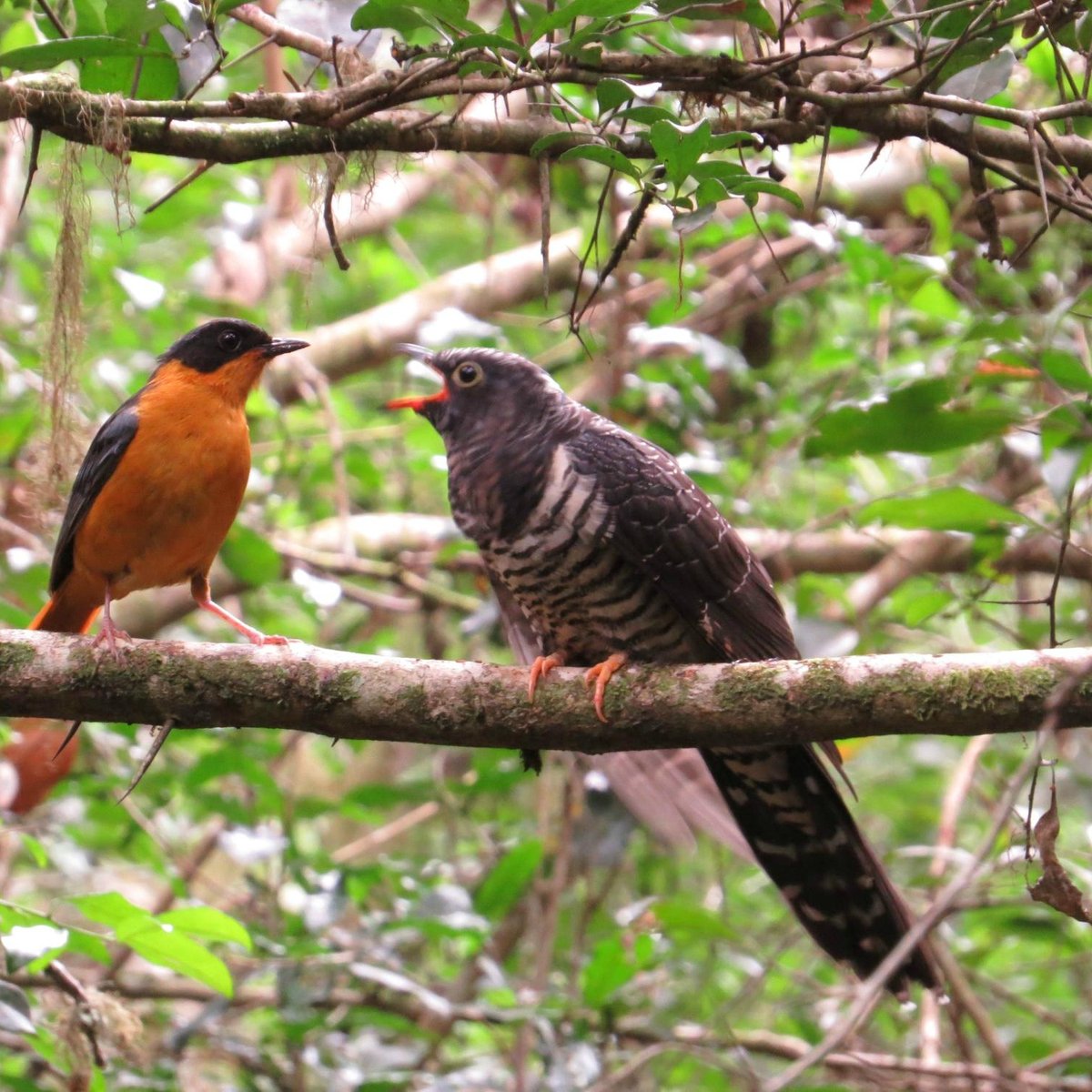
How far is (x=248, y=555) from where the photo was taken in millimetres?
4395

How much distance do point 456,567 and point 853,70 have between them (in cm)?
286

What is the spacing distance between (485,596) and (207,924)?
2342mm

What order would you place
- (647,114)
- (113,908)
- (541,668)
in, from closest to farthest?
(647,114)
(113,908)
(541,668)

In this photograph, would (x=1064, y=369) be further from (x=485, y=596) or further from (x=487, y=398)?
(x=485, y=596)

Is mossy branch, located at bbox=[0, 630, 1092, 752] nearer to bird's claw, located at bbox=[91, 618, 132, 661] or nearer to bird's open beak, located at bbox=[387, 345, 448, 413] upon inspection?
bird's claw, located at bbox=[91, 618, 132, 661]

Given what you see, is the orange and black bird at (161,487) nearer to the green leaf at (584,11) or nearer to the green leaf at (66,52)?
the green leaf at (66,52)

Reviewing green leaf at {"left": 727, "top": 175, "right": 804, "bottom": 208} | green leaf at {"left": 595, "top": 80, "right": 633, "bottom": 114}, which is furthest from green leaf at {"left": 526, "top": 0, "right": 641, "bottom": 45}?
green leaf at {"left": 727, "top": 175, "right": 804, "bottom": 208}

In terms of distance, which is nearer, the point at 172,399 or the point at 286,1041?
the point at 172,399

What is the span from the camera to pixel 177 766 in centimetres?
514

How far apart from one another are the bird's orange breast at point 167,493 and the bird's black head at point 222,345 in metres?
0.13

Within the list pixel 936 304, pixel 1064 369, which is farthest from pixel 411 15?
pixel 936 304

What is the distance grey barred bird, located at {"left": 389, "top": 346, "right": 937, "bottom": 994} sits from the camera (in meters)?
3.19

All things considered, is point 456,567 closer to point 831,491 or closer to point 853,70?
point 831,491

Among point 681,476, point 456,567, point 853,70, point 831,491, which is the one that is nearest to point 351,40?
point 853,70
